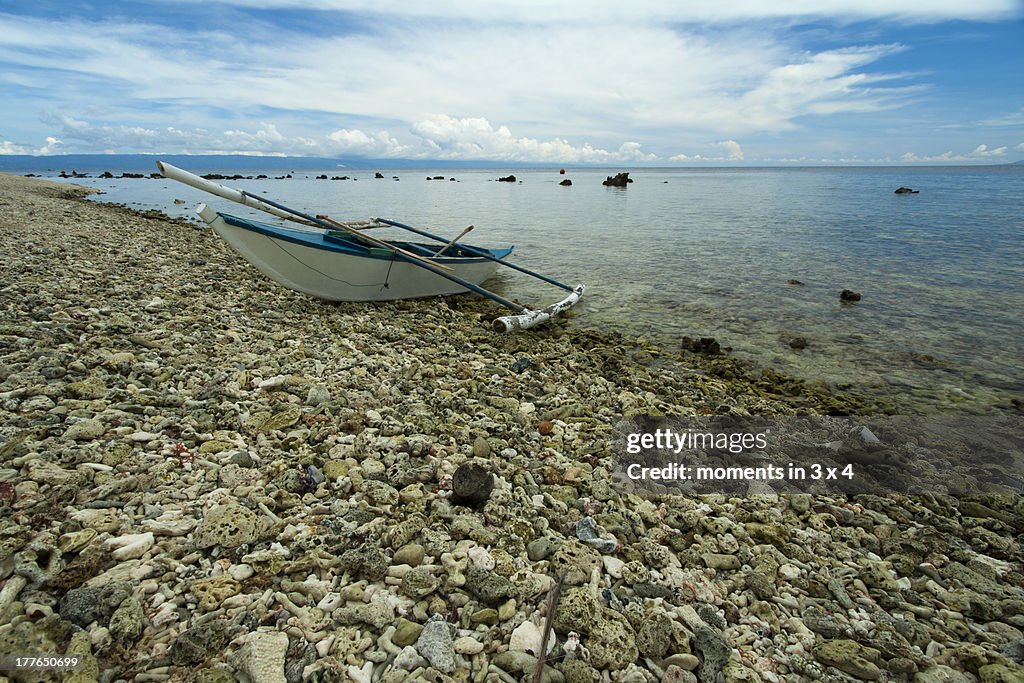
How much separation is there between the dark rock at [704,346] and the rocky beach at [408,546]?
3.69 meters

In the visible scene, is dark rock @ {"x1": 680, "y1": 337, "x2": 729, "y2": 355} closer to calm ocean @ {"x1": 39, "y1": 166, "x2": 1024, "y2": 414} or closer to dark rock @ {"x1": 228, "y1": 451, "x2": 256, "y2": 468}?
calm ocean @ {"x1": 39, "y1": 166, "x2": 1024, "y2": 414}

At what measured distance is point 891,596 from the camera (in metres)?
4.07

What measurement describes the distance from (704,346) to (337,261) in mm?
8559

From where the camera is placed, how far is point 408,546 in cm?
395

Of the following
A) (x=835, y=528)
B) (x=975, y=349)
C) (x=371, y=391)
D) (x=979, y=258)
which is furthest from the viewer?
(x=979, y=258)

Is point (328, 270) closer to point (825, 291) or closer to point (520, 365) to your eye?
point (520, 365)

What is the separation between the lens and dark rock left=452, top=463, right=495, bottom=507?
4613mm

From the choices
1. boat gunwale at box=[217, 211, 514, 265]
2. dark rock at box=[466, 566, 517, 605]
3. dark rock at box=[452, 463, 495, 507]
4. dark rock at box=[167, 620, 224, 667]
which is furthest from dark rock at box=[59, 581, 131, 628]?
boat gunwale at box=[217, 211, 514, 265]

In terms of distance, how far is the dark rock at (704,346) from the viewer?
35.9 feet

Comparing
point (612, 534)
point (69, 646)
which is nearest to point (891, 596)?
point (612, 534)

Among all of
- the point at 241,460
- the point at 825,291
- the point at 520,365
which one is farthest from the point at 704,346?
the point at 241,460

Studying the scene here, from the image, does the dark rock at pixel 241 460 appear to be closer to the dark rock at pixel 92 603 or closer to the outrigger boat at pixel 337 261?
the dark rock at pixel 92 603

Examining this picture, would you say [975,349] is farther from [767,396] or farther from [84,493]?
[84,493]

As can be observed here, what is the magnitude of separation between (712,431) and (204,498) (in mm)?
6433
